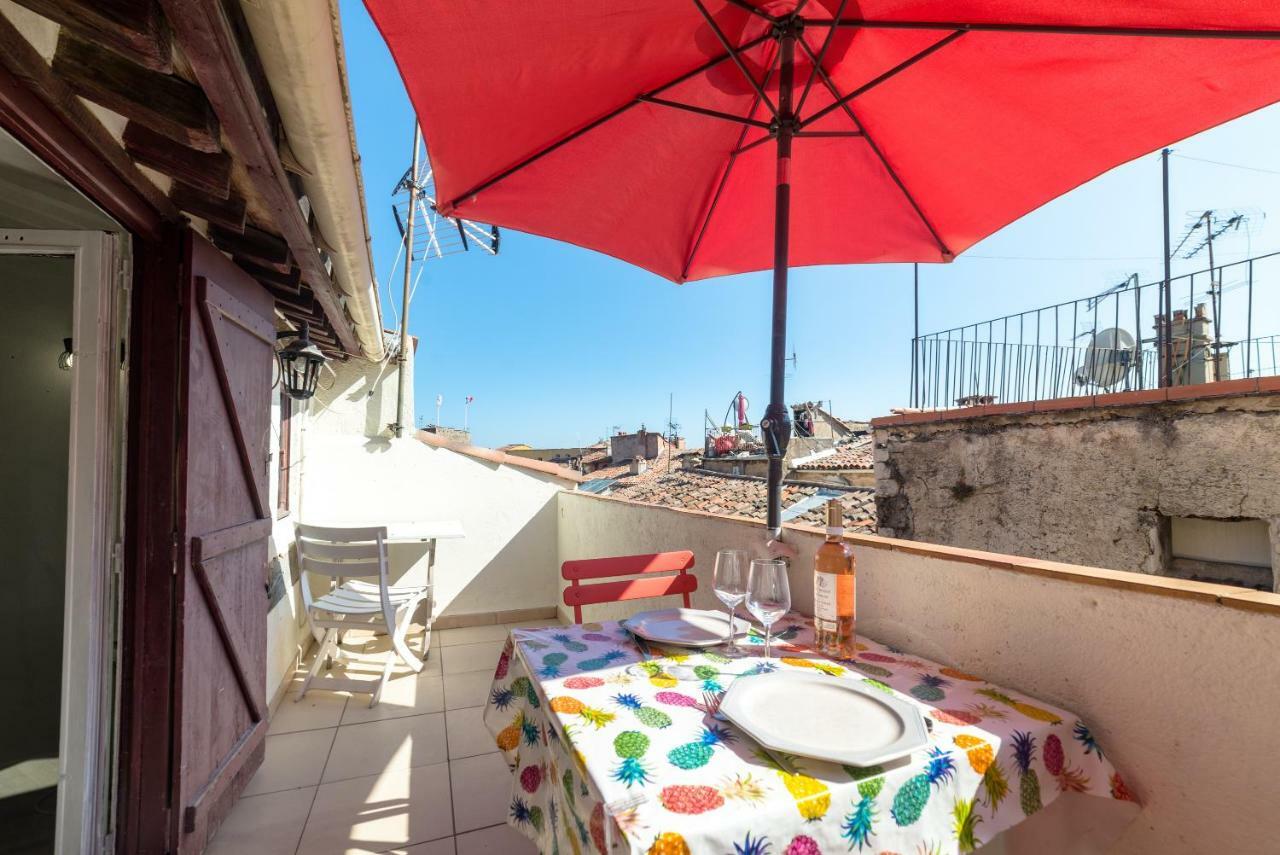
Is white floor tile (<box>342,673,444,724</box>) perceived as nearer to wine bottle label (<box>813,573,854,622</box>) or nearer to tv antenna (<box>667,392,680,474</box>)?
wine bottle label (<box>813,573,854,622</box>)

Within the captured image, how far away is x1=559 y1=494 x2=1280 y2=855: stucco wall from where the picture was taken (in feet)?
2.52

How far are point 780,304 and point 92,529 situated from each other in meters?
1.95

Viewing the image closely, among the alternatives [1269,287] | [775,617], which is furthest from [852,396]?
[775,617]

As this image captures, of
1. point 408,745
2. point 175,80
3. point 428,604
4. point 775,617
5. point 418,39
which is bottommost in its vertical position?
point 408,745

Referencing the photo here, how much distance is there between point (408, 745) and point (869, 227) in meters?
2.80

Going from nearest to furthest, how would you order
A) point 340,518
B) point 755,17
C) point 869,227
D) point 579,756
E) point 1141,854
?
point 579,756 < point 1141,854 < point 755,17 < point 869,227 < point 340,518

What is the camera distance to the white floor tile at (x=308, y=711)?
2.53 meters

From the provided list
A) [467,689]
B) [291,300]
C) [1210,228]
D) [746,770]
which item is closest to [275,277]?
[291,300]

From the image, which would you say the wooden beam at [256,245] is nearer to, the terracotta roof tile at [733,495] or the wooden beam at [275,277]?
the wooden beam at [275,277]

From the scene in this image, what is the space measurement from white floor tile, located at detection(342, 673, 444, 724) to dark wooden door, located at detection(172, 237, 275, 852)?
569 millimetres

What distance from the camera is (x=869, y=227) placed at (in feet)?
6.64

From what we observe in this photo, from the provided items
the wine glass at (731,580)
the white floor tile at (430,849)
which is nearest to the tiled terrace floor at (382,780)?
the white floor tile at (430,849)

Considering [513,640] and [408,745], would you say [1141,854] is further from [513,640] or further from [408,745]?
[408,745]

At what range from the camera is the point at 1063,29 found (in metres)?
1.21
